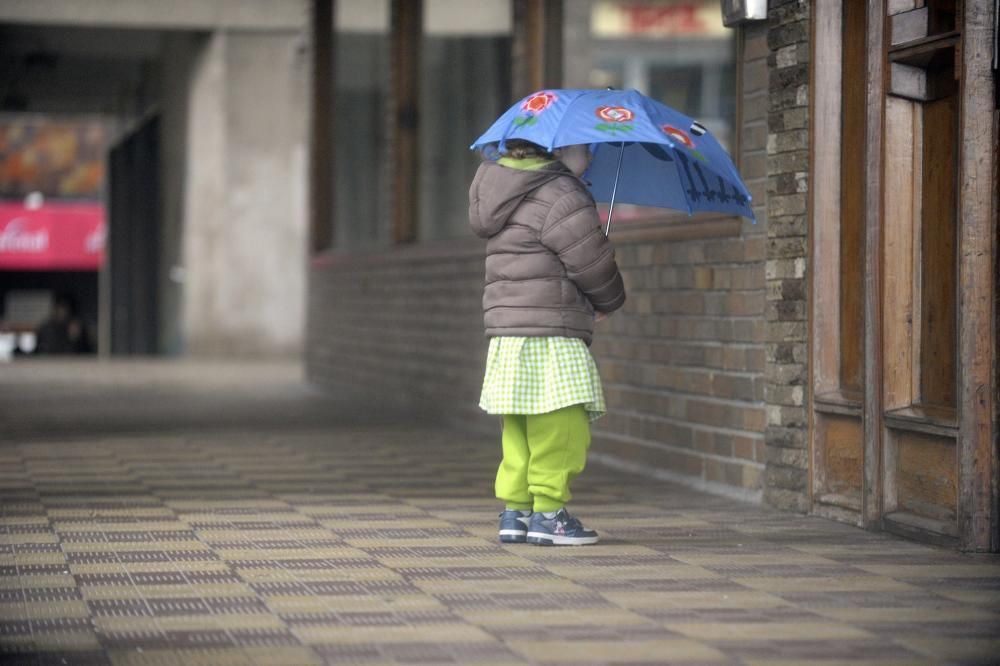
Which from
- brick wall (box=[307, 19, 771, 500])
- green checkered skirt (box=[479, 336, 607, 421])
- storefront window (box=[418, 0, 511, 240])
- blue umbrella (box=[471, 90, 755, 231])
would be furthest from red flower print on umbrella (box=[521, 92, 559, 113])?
storefront window (box=[418, 0, 511, 240])

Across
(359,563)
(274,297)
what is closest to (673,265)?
(359,563)

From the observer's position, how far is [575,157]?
6.45 metres

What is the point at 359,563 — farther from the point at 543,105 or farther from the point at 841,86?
the point at 841,86

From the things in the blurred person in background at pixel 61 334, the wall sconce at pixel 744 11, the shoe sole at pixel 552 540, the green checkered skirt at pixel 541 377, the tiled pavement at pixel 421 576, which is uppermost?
the wall sconce at pixel 744 11

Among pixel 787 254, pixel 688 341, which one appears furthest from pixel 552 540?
pixel 688 341

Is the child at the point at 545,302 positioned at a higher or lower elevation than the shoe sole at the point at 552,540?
higher

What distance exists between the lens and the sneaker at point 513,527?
6594 mm

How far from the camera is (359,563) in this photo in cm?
608

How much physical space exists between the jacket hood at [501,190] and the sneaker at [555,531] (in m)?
1.09

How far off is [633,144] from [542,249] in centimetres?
89

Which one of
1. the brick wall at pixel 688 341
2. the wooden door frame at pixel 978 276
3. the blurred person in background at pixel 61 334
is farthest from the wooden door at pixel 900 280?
the blurred person in background at pixel 61 334

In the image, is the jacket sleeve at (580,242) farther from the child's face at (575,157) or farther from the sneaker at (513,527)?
the sneaker at (513,527)

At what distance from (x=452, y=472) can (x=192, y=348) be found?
15.1 metres

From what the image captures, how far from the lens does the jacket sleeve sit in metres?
6.34
